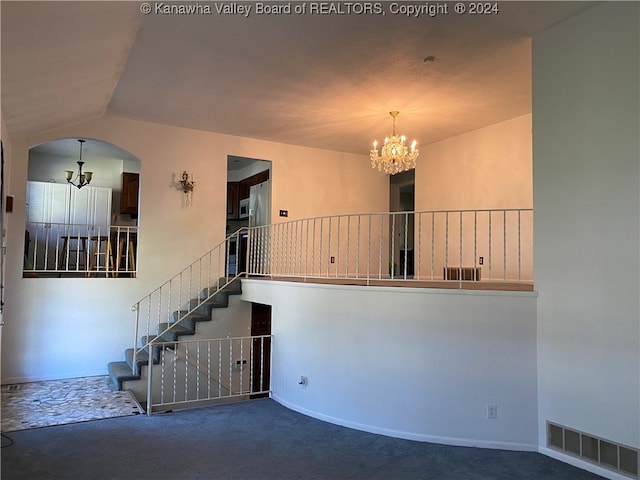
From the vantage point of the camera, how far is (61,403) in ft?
16.0

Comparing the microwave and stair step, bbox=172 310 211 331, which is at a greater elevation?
the microwave

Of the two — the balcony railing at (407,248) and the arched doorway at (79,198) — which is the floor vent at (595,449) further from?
the arched doorway at (79,198)

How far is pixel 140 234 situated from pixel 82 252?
2150 millimetres

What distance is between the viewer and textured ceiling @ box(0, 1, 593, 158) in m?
3.46

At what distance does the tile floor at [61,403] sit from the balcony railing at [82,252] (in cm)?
156

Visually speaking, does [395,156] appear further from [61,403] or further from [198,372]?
[61,403]

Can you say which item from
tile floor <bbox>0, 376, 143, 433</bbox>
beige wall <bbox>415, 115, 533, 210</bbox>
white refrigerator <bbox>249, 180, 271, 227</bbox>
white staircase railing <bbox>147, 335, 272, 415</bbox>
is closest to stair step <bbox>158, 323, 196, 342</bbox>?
white staircase railing <bbox>147, 335, 272, 415</bbox>

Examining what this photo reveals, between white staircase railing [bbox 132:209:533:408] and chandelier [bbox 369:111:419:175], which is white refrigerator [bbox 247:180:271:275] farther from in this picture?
chandelier [bbox 369:111:419:175]

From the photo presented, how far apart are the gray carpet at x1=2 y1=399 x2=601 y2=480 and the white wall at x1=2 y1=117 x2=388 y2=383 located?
203 centimetres

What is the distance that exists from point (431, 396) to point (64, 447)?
3.23 metres

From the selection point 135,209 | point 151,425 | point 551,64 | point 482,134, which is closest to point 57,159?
point 135,209

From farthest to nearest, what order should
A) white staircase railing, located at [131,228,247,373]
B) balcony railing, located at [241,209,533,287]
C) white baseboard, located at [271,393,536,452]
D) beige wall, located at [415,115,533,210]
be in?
white staircase railing, located at [131,228,247,373] → beige wall, located at [415,115,533,210] → balcony railing, located at [241,209,533,287] → white baseboard, located at [271,393,536,452]

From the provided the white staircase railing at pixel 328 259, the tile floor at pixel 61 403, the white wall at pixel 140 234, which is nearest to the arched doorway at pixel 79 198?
the white wall at pixel 140 234

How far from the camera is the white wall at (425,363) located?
3.92m
